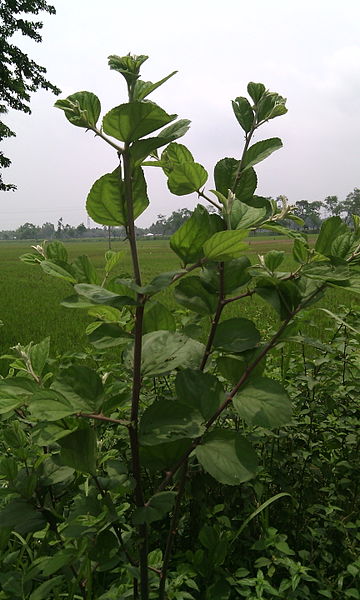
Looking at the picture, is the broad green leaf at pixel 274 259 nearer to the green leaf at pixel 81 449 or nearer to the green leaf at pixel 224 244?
the green leaf at pixel 224 244

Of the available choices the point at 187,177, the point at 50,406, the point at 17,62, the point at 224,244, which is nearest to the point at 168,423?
the point at 50,406

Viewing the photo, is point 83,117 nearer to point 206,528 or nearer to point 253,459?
point 253,459

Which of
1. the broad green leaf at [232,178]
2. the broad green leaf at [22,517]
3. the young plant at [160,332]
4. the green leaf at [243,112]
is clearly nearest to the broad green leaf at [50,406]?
the young plant at [160,332]

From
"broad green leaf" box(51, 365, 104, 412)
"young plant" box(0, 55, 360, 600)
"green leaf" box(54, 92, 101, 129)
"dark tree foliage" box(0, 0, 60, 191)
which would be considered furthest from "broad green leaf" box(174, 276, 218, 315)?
"dark tree foliage" box(0, 0, 60, 191)

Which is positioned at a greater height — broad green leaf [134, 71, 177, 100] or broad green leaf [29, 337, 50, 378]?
broad green leaf [134, 71, 177, 100]

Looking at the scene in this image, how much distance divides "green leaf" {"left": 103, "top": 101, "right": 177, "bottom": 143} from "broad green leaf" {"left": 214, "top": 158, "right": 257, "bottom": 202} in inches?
10.2

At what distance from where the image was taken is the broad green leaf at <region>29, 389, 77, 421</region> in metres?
0.63

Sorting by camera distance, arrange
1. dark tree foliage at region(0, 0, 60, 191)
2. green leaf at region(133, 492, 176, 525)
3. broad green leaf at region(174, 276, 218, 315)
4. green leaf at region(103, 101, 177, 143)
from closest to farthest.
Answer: green leaf at region(103, 101, 177, 143)
green leaf at region(133, 492, 176, 525)
broad green leaf at region(174, 276, 218, 315)
dark tree foliage at region(0, 0, 60, 191)

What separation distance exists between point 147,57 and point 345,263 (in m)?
0.47

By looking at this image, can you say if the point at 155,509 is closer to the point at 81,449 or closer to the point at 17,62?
the point at 81,449

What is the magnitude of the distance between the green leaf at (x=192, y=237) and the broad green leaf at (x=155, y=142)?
121 millimetres

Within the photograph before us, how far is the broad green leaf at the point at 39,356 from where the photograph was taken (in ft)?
2.95

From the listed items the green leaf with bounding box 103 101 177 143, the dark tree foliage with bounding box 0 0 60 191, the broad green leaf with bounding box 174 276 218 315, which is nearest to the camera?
the green leaf with bounding box 103 101 177 143

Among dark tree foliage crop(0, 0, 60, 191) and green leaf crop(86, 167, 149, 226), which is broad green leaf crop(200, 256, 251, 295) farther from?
dark tree foliage crop(0, 0, 60, 191)
